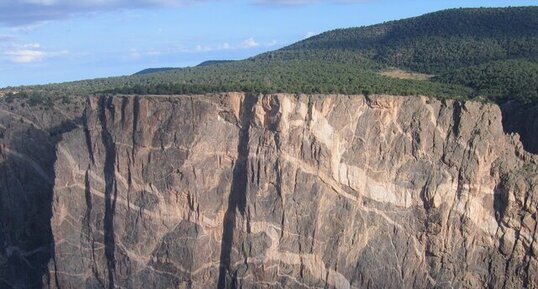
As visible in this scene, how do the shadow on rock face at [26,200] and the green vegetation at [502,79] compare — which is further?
the green vegetation at [502,79]

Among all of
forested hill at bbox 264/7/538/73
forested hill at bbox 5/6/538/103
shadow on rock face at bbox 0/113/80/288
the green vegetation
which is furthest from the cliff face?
forested hill at bbox 264/7/538/73

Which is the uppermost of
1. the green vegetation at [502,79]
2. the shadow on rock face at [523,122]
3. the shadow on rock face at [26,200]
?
the green vegetation at [502,79]

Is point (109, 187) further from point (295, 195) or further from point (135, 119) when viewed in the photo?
point (295, 195)

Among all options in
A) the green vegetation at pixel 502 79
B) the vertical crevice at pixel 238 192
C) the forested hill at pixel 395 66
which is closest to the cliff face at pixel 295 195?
the vertical crevice at pixel 238 192

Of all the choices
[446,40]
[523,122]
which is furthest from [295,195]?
[446,40]

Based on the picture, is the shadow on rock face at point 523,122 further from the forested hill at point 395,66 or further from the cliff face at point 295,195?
the cliff face at point 295,195

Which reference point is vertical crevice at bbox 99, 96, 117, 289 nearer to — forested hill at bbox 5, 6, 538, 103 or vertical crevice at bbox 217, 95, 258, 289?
forested hill at bbox 5, 6, 538, 103

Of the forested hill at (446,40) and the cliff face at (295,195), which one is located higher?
the forested hill at (446,40)
